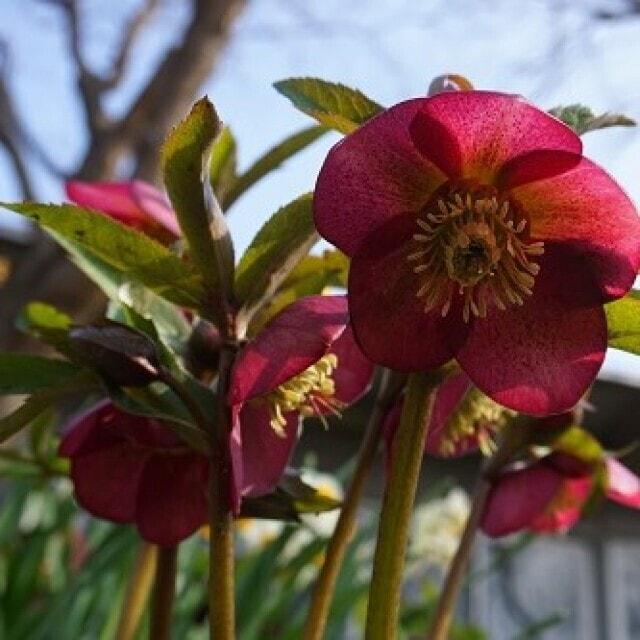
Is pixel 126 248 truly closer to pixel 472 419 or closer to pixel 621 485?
pixel 472 419

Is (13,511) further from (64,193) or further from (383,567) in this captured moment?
(383,567)

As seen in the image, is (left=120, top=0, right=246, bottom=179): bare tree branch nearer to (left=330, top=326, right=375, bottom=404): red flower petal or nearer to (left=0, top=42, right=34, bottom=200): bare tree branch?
(left=0, top=42, right=34, bottom=200): bare tree branch

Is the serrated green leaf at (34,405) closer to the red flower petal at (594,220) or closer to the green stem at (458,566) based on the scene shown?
the red flower petal at (594,220)

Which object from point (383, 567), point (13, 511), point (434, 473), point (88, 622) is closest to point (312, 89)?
point (383, 567)

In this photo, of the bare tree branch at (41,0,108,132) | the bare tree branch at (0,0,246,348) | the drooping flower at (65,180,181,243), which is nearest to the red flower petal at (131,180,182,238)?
the drooping flower at (65,180,181,243)

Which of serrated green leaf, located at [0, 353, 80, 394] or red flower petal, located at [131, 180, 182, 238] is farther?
red flower petal, located at [131, 180, 182, 238]

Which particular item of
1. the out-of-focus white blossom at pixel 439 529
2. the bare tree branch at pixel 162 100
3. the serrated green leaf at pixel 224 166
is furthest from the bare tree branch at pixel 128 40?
the serrated green leaf at pixel 224 166
